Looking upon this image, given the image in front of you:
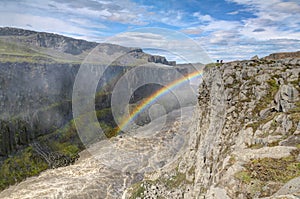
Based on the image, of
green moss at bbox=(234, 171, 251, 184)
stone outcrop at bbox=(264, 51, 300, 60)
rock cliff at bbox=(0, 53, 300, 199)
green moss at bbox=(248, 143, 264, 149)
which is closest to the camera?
green moss at bbox=(234, 171, 251, 184)

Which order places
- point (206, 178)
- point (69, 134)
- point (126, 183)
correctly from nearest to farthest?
1. point (206, 178)
2. point (126, 183)
3. point (69, 134)

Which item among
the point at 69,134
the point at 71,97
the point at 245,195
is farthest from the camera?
the point at 71,97

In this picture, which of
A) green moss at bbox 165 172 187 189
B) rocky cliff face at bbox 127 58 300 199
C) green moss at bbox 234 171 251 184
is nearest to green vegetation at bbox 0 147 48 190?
rocky cliff face at bbox 127 58 300 199

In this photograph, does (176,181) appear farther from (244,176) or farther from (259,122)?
(244,176)

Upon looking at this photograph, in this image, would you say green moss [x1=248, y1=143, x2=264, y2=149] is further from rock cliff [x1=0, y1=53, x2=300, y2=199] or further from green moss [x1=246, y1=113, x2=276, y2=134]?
green moss [x1=246, y1=113, x2=276, y2=134]

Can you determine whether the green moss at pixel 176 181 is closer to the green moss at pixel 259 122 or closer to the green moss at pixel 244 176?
the green moss at pixel 259 122

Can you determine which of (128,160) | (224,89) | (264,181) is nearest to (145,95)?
(128,160)

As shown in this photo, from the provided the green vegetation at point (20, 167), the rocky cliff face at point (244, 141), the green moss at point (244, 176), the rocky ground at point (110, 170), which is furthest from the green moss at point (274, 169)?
the green vegetation at point (20, 167)

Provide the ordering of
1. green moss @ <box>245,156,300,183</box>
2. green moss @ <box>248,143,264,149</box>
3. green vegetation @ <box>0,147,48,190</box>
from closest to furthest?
1. green moss @ <box>245,156,300,183</box>
2. green moss @ <box>248,143,264,149</box>
3. green vegetation @ <box>0,147,48,190</box>

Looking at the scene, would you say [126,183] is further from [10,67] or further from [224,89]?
[10,67]
